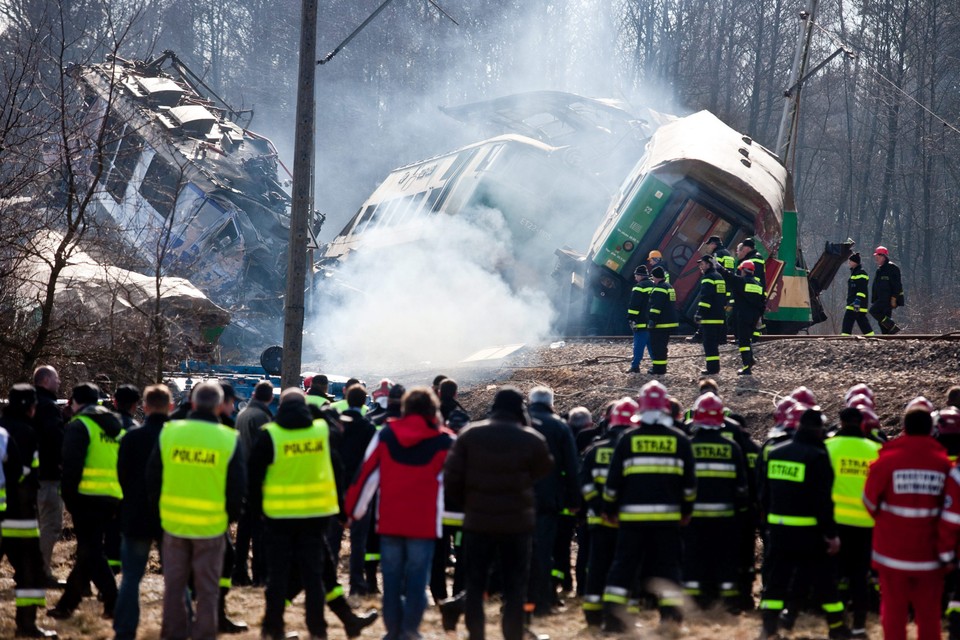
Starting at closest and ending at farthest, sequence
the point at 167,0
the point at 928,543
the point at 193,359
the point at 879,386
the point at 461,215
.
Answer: the point at 928,543
the point at 879,386
the point at 193,359
the point at 461,215
the point at 167,0

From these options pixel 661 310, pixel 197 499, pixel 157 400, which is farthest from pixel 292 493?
pixel 661 310

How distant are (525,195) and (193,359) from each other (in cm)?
990

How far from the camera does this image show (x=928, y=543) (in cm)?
639

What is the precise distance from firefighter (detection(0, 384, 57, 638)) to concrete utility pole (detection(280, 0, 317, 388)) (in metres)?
4.28

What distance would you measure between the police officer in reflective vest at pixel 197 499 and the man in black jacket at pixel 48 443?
6.44 feet

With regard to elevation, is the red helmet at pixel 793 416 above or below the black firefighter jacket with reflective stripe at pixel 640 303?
below

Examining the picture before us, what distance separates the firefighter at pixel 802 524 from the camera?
24.1 ft

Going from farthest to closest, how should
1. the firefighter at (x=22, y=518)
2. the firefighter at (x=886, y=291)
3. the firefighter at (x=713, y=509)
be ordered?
the firefighter at (x=886, y=291)
the firefighter at (x=713, y=509)
the firefighter at (x=22, y=518)

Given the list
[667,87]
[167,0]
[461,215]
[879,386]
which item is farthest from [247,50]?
[879,386]

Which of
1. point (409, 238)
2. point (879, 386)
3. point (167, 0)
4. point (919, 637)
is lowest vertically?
point (919, 637)

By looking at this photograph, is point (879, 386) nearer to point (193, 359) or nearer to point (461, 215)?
point (193, 359)

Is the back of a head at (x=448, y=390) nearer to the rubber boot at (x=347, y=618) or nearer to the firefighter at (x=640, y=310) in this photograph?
the rubber boot at (x=347, y=618)

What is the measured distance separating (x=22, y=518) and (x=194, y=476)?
172 centimetres

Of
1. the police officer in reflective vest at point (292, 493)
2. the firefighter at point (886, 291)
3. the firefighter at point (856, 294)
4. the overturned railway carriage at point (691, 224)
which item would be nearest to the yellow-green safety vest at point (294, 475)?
the police officer in reflective vest at point (292, 493)
